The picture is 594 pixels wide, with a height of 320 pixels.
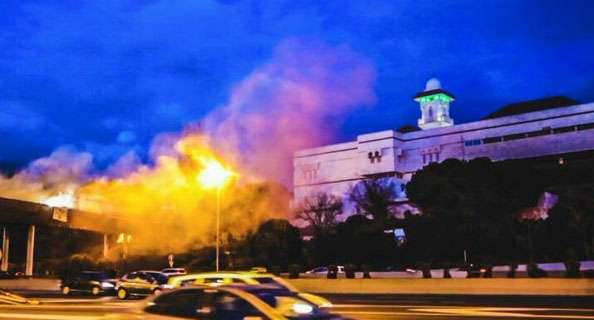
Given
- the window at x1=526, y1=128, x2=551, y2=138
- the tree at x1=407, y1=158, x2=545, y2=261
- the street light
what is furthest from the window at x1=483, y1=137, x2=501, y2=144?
the street light

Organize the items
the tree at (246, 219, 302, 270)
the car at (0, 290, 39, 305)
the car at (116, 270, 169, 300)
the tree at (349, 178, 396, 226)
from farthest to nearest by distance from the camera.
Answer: the tree at (349, 178, 396, 226)
the tree at (246, 219, 302, 270)
the car at (116, 270, 169, 300)
the car at (0, 290, 39, 305)

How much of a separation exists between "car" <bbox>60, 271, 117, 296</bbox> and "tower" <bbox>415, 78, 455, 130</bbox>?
9077 centimetres

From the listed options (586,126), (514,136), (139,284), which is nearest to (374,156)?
(514,136)

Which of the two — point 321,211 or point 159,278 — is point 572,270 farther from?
point 321,211

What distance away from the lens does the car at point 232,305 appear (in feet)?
27.6

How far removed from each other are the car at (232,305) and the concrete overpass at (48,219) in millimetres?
42013

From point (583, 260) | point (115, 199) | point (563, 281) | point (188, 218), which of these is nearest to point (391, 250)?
point (583, 260)

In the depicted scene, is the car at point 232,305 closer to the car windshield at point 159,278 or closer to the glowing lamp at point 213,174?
the car windshield at point 159,278

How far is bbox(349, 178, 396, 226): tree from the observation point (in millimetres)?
88875

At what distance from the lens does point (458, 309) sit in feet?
68.7

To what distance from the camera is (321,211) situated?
302 ft

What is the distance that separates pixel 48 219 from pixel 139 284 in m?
A: 23.2

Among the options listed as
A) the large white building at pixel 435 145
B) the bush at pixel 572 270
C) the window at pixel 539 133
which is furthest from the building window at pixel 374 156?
the bush at pixel 572 270

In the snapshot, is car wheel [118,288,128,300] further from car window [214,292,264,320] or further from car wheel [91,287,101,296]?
car window [214,292,264,320]
